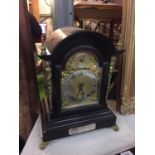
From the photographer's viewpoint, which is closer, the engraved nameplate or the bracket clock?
the bracket clock

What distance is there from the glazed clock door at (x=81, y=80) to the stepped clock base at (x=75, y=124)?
0.05 metres

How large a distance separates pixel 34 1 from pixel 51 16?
119 mm

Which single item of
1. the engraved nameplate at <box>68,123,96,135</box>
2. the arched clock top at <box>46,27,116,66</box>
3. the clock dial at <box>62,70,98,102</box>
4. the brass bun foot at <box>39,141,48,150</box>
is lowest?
the brass bun foot at <box>39,141,48,150</box>


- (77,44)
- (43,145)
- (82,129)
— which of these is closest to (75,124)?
(82,129)

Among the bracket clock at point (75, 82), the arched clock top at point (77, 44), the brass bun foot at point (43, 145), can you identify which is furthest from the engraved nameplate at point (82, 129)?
the arched clock top at point (77, 44)

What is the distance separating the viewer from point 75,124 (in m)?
0.81

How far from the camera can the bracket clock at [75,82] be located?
71 centimetres

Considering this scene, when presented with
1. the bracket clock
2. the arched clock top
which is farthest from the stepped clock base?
the arched clock top

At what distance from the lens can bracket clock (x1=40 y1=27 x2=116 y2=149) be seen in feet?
2.31

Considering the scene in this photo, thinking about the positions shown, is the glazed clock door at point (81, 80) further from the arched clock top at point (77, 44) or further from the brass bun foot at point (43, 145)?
the brass bun foot at point (43, 145)

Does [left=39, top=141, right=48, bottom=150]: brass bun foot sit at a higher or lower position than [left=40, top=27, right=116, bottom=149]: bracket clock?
lower

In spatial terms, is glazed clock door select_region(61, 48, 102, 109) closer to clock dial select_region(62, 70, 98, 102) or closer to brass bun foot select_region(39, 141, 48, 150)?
clock dial select_region(62, 70, 98, 102)
